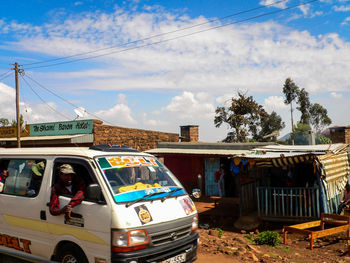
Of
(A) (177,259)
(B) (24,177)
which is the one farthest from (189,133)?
(A) (177,259)

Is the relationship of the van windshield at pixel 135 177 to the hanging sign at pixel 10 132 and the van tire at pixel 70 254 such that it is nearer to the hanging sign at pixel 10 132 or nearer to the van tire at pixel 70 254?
the van tire at pixel 70 254

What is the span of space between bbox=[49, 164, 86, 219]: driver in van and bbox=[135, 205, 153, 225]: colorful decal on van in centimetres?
76

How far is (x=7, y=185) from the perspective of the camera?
17.1ft

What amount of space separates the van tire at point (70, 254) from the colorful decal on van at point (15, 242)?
2.25 feet

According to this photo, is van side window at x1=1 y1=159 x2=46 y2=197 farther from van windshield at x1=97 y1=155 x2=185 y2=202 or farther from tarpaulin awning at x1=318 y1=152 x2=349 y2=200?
tarpaulin awning at x1=318 y1=152 x2=349 y2=200

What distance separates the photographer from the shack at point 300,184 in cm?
921

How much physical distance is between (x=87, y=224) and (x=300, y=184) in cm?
933

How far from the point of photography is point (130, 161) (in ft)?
15.6

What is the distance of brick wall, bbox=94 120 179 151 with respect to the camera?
1909 cm

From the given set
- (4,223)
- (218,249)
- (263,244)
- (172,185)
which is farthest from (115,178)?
(263,244)

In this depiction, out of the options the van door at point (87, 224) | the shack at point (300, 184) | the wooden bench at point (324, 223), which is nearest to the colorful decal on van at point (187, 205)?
the van door at point (87, 224)

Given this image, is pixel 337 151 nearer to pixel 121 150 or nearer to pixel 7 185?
pixel 121 150

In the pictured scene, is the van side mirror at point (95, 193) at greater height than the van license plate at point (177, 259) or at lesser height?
Result: greater

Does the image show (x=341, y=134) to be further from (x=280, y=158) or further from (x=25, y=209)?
(x=25, y=209)
